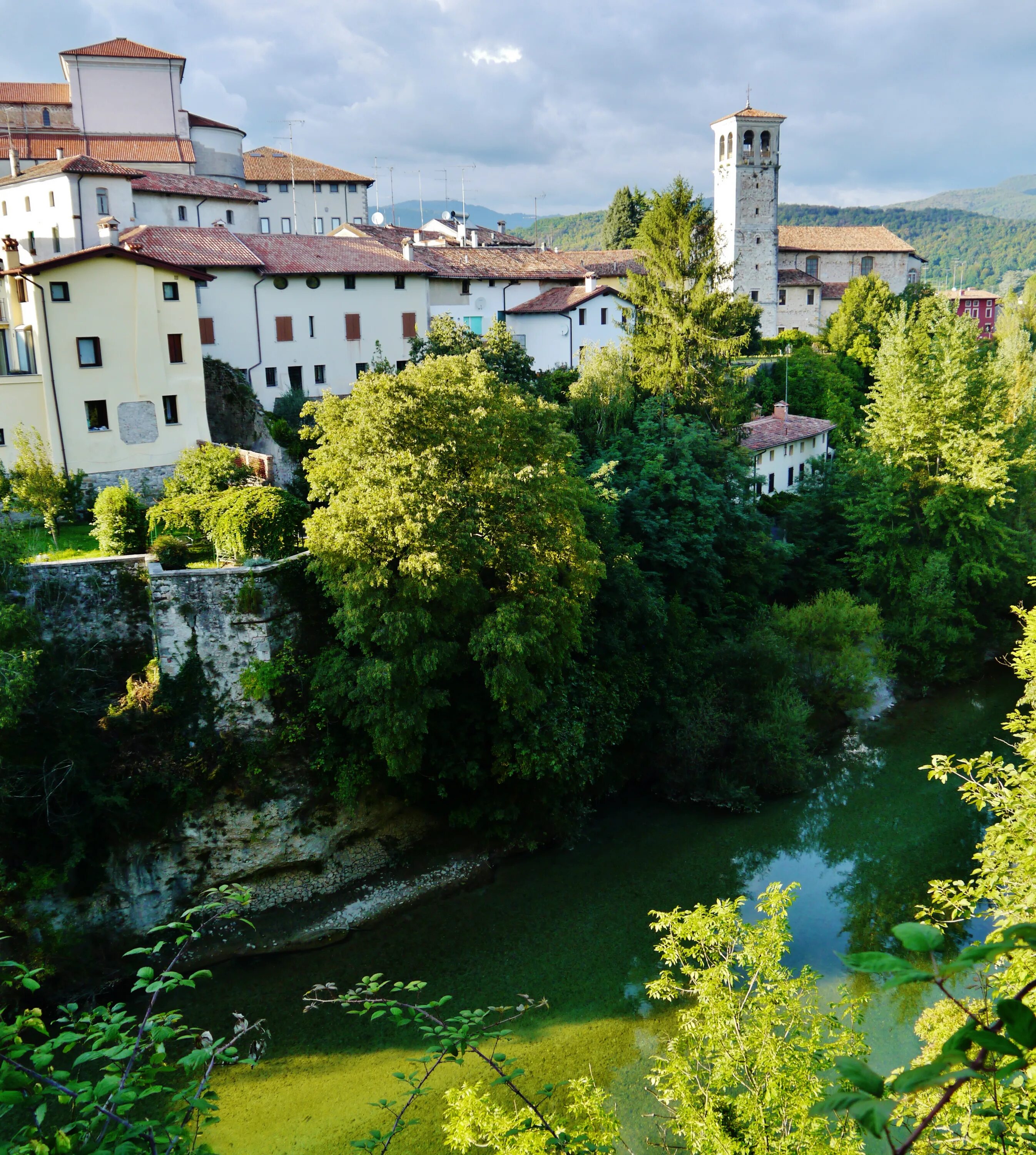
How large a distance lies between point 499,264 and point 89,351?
2157 centimetres

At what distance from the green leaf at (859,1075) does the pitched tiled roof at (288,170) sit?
197 ft

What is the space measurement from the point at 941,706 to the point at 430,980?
61.1ft

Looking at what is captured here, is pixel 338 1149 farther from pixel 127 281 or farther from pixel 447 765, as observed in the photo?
pixel 127 281

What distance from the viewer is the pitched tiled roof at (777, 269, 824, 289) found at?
60.0m

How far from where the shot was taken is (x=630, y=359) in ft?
101

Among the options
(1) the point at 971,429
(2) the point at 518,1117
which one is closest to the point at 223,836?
(2) the point at 518,1117

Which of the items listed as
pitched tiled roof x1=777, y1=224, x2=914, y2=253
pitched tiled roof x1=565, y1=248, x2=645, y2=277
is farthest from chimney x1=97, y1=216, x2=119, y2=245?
pitched tiled roof x1=777, y1=224, x2=914, y2=253

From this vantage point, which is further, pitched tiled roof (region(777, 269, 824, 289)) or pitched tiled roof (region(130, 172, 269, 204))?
pitched tiled roof (region(777, 269, 824, 289))

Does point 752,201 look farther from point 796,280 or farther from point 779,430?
point 779,430

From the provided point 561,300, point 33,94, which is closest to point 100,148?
point 33,94

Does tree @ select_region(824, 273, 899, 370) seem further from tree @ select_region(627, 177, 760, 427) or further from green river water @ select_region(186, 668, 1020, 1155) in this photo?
green river water @ select_region(186, 668, 1020, 1155)

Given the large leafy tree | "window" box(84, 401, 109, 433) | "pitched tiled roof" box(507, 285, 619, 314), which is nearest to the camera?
the large leafy tree

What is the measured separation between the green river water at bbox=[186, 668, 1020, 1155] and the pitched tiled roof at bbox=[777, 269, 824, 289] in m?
43.0

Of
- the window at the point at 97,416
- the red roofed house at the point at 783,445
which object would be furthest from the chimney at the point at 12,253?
the red roofed house at the point at 783,445
